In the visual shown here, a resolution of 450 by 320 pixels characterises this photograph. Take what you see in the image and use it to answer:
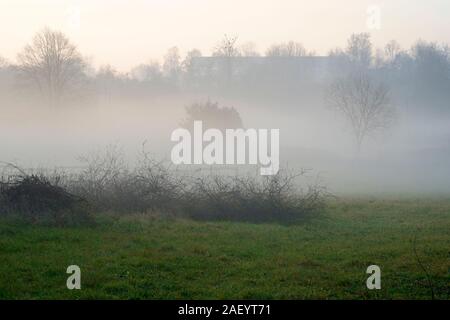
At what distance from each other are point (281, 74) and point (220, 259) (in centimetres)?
8783

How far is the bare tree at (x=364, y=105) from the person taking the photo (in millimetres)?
65750

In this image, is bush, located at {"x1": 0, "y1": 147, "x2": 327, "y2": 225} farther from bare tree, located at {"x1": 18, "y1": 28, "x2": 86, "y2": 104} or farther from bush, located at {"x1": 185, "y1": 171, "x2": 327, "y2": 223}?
bare tree, located at {"x1": 18, "y1": 28, "x2": 86, "y2": 104}

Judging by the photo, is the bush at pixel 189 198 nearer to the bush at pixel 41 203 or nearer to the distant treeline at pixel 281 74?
the bush at pixel 41 203

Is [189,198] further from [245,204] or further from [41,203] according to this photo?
[41,203]

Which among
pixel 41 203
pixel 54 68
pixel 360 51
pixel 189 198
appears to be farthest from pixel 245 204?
pixel 360 51

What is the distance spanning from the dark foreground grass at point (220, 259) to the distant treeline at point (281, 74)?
51211 mm

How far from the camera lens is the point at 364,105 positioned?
65.8 meters

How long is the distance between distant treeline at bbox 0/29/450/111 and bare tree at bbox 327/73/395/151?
7.64m

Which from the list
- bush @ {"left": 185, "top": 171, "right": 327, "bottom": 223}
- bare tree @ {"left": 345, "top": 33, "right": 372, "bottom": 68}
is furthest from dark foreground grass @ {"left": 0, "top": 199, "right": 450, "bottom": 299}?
bare tree @ {"left": 345, "top": 33, "right": 372, "bottom": 68}

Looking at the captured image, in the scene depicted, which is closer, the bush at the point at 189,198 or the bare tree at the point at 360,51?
the bush at the point at 189,198

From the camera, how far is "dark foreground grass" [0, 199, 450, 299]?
320 inches

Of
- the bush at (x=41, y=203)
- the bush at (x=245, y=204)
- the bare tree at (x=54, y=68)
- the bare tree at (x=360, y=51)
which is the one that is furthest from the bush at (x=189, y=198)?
the bare tree at (x=360, y=51)

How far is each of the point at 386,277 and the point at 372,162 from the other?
5316cm
